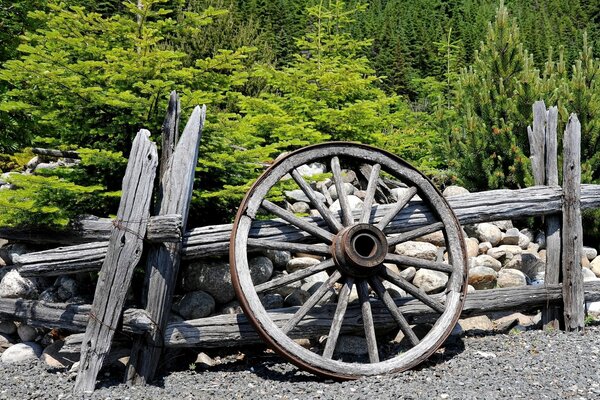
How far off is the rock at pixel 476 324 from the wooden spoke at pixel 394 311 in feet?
3.28

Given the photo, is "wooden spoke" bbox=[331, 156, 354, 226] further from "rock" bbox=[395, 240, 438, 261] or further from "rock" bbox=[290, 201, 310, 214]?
"rock" bbox=[290, 201, 310, 214]

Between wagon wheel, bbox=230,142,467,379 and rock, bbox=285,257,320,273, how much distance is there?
1.26 feet

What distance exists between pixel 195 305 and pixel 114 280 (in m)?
0.91

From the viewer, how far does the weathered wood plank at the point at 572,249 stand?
18.1 feet

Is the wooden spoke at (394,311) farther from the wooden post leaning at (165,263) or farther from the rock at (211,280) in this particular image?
the wooden post leaning at (165,263)

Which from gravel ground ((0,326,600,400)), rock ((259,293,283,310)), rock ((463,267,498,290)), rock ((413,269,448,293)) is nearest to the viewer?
gravel ground ((0,326,600,400))

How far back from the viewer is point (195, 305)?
507 cm

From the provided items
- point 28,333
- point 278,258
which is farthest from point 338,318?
point 28,333

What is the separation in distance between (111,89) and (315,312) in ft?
8.54

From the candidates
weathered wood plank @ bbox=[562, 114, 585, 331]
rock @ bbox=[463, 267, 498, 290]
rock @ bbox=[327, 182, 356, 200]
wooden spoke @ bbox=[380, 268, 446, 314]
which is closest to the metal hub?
wooden spoke @ bbox=[380, 268, 446, 314]

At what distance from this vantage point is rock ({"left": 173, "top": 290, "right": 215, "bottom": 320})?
5055mm

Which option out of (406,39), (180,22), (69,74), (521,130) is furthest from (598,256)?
Result: (406,39)

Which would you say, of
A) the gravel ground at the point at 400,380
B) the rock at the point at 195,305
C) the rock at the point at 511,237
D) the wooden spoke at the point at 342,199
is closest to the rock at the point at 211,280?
the rock at the point at 195,305

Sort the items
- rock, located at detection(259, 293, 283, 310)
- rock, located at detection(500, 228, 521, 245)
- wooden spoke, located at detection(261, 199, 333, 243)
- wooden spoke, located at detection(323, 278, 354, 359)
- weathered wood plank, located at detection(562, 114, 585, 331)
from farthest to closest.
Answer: rock, located at detection(500, 228, 521, 245)
weathered wood plank, located at detection(562, 114, 585, 331)
rock, located at detection(259, 293, 283, 310)
wooden spoke, located at detection(261, 199, 333, 243)
wooden spoke, located at detection(323, 278, 354, 359)
